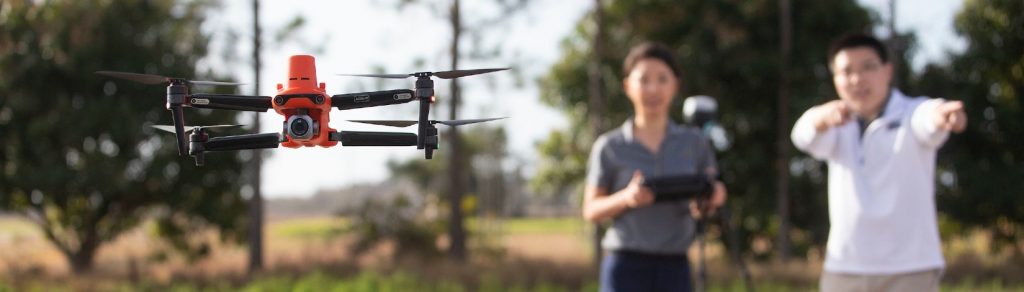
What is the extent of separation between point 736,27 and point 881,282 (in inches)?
584

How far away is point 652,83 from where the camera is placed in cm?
315

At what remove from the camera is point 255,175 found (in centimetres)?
1206

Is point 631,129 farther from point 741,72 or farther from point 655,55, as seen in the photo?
point 741,72

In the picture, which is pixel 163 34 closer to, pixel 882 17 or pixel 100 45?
pixel 100 45

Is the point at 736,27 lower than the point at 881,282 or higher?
higher

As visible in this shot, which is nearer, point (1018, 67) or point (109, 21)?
point (109, 21)

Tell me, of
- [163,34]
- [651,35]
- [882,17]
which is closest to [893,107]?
[163,34]

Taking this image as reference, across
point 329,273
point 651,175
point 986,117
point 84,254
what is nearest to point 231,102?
point 651,175

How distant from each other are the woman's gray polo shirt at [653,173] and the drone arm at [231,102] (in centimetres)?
240

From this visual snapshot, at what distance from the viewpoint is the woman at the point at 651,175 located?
3.19m

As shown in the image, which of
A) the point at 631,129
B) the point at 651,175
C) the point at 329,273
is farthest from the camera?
the point at 329,273

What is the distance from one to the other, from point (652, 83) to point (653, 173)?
0.37 metres

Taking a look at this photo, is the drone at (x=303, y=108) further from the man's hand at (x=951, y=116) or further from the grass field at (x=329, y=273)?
the grass field at (x=329, y=273)

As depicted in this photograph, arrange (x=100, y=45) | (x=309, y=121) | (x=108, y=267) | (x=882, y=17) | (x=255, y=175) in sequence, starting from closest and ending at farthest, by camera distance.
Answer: (x=309, y=121), (x=255, y=175), (x=100, y=45), (x=108, y=267), (x=882, y=17)
